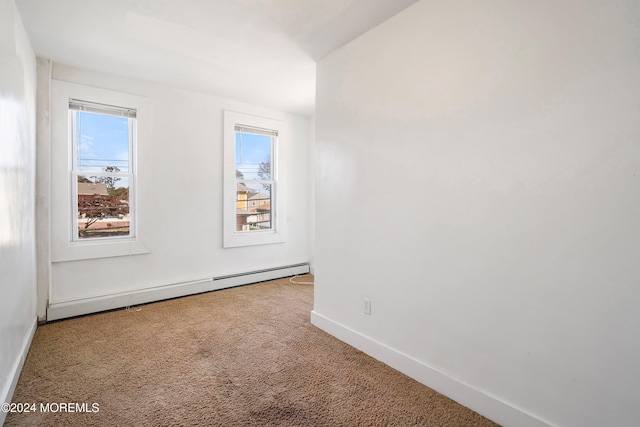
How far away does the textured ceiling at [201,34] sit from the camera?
1.97m

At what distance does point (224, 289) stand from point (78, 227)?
1651 millimetres

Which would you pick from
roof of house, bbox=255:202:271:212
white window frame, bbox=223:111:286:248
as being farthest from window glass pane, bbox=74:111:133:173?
roof of house, bbox=255:202:271:212

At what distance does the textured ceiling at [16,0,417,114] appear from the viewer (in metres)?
1.97

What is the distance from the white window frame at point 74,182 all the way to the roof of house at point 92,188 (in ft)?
0.21

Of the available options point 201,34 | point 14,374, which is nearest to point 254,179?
point 201,34

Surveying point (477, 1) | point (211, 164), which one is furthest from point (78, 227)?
point (477, 1)

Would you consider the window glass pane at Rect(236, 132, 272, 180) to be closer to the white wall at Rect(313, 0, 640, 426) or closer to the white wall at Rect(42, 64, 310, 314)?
the white wall at Rect(42, 64, 310, 314)

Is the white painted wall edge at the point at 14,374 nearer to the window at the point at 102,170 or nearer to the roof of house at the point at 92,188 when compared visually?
the window at the point at 102,170

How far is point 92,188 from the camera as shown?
307 cm

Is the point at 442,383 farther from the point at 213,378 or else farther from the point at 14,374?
the point at 14,374

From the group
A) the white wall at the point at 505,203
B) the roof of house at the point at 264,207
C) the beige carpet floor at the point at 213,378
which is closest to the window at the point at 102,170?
the beige carpet floor at the point at 213,378

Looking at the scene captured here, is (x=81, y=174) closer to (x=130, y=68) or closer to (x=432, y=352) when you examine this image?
(x=130, y=68)

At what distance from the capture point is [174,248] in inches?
137

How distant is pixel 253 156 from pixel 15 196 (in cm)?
257
